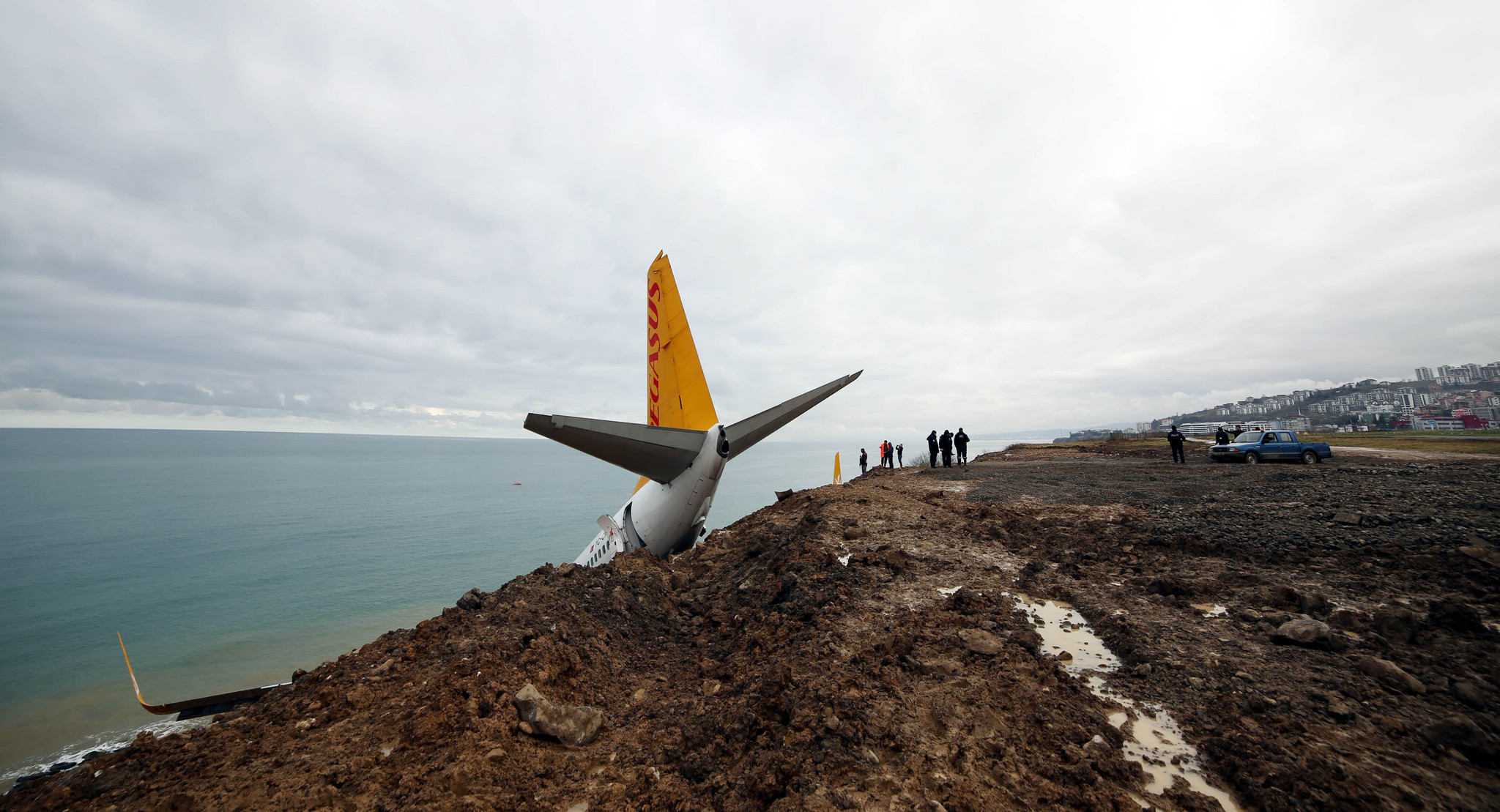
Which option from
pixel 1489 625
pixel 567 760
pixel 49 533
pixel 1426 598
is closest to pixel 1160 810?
pixel 567 760

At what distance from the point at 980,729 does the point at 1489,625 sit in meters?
5.33

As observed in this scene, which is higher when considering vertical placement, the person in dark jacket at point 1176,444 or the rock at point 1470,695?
the person in dark jacket at point 1176,444

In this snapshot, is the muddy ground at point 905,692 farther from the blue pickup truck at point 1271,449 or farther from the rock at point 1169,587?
the blue pickup truck at point 1271,449

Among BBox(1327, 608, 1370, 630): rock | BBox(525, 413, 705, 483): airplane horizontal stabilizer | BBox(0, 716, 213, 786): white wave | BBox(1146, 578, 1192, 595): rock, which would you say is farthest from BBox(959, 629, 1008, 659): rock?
BBox(0, 716, 213, 786): white wave

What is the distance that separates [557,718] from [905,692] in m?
2.94

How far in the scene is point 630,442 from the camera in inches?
297

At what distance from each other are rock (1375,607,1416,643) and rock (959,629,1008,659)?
11.0ft

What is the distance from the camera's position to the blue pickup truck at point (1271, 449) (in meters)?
20.6

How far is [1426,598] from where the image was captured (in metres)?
5.51

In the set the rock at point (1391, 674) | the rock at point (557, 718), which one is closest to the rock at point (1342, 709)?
the rock at point (1391, 674)

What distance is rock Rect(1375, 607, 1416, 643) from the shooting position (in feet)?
15.0

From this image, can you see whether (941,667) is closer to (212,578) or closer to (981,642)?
(981,642)

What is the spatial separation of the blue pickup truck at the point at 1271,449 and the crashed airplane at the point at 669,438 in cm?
2372

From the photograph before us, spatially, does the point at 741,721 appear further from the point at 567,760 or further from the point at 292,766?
the point at 292,766
